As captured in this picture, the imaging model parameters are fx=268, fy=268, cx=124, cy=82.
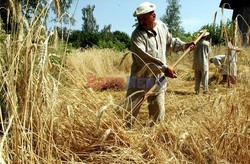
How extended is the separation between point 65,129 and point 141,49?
4.33 ft

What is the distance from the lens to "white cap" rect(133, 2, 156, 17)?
2.70 metres

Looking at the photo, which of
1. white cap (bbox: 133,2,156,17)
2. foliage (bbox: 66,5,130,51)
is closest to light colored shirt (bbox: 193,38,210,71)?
white cap (bbox: 133,2,156,17)

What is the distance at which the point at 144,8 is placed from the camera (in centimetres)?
271

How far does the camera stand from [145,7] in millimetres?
2707

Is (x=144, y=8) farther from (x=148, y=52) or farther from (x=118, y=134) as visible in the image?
(x=118, y=134)

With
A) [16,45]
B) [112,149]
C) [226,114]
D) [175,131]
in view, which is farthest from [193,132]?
[16,45]

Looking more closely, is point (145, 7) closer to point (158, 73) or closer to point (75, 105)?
point (158, 73)

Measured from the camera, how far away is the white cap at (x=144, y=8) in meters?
2.70

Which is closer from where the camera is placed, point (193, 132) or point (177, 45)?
point (193, 132)

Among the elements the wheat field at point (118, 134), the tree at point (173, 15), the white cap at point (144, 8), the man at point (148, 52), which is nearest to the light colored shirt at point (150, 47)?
the man at point (148, 52)

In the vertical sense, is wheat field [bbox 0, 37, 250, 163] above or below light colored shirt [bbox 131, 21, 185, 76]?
below

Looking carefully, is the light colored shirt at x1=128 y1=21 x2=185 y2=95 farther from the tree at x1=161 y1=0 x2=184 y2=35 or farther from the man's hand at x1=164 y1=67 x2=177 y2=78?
the tree at x1=161 y1=0 x2=184 y2=35

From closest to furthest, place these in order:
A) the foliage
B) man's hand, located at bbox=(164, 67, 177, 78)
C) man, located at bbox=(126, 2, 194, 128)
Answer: man's hand, located at bbox=(164, 67, 177, 78) → man, located at bbox=(126, 2, 194, 128) → the foliage

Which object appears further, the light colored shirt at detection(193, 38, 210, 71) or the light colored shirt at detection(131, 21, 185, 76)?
the light colored shirt at detection(193, 38, 210, 71)
